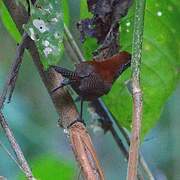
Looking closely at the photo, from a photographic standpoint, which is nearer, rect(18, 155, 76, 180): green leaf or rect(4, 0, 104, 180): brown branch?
rect(4, 0, 104, 180): brown branch

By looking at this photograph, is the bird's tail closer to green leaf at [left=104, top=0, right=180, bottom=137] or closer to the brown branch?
the brown branch

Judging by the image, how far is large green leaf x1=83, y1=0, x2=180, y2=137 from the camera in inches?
43.2

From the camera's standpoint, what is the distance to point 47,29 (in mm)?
964

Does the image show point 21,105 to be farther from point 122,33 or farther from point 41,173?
point 122,33

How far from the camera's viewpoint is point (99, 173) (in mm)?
919

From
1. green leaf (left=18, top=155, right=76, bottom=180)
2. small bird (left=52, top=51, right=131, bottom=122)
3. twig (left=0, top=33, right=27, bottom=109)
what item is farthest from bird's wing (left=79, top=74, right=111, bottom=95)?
green leaf (left=18, top=155, right=76, bottom=180)


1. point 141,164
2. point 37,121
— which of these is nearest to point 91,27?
point 141,164

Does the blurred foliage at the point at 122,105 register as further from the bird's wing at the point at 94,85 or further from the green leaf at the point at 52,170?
the bird's wing at the point at 94,85

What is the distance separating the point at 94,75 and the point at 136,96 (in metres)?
0.12

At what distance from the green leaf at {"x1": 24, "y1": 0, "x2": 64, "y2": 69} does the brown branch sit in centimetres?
5

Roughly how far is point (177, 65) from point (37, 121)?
1409 millimetres

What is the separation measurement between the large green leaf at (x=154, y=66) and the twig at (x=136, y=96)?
0.59 ft

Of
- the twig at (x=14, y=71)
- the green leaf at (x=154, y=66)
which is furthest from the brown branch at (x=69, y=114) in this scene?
the green leaf at (x=154, y=66)

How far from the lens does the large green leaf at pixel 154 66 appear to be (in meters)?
1.10
